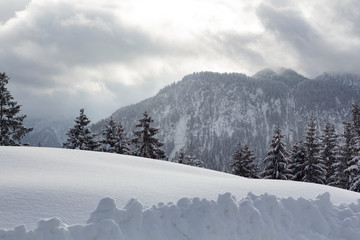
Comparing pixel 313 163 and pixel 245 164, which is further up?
pixel 313 163

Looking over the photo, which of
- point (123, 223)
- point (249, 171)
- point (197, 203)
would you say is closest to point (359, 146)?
point (249, 171)

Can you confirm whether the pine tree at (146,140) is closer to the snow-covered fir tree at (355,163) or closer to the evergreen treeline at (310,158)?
the evergreen treeline at (310,158)

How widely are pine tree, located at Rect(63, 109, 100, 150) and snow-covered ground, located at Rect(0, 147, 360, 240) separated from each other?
22744 millimetres

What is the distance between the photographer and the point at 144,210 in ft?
15.8

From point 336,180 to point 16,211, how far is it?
30462mm

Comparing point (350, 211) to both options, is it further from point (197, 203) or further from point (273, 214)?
point (197, 203)

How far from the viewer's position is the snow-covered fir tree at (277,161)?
26578 millimetres

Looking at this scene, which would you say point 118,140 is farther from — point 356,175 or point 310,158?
point 356,175

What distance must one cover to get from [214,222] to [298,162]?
1016 inches

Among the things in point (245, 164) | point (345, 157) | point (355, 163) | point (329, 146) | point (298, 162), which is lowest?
point (245, 164)

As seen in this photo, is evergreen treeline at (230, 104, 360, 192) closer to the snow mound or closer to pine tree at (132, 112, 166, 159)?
pine tree at (132, 112, 166, 159)

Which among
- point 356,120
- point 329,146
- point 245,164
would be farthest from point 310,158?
point 245,164

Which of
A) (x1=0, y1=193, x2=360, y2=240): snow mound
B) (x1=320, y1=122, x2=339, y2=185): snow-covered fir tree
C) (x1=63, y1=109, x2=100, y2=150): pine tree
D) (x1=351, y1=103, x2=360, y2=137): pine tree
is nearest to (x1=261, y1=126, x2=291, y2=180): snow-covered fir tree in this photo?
(x1=320, y1=122, x2=339, y2=185): snow-covered fir tree

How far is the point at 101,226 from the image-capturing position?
423 centimetres
